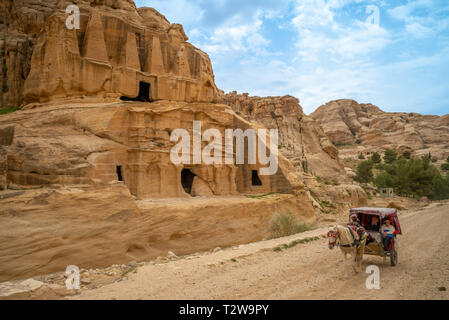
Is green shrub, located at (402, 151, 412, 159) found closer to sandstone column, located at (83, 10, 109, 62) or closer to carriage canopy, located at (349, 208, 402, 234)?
carriage canopy, located at (349, 208, 402, 234)

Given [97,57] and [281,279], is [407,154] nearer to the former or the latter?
[97,57]

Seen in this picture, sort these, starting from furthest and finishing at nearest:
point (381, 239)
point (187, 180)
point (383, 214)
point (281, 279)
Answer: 1. point (187, 180)
2. point (383, 214)
3. point (381, 239)
4. point (281, 279)

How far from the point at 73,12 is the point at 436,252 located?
85.1 feet

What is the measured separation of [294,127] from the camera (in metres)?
58.8

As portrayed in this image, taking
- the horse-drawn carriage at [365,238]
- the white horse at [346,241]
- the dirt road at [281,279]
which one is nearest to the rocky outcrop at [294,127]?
the horse-drawn carriage at [365,238]

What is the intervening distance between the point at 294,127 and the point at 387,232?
51008mm

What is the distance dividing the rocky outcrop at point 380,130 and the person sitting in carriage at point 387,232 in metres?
77.4

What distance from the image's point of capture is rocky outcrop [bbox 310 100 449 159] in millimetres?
82562

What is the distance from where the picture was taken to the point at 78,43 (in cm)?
2145

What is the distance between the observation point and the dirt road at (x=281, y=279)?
6719 millimetres

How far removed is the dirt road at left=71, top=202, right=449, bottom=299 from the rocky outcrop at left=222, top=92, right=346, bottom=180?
41351 millimetres

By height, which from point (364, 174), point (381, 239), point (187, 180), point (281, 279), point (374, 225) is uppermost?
point (187, 180)

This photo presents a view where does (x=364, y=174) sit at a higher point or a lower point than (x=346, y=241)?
higher

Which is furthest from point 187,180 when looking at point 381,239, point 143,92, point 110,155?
point 381,239
